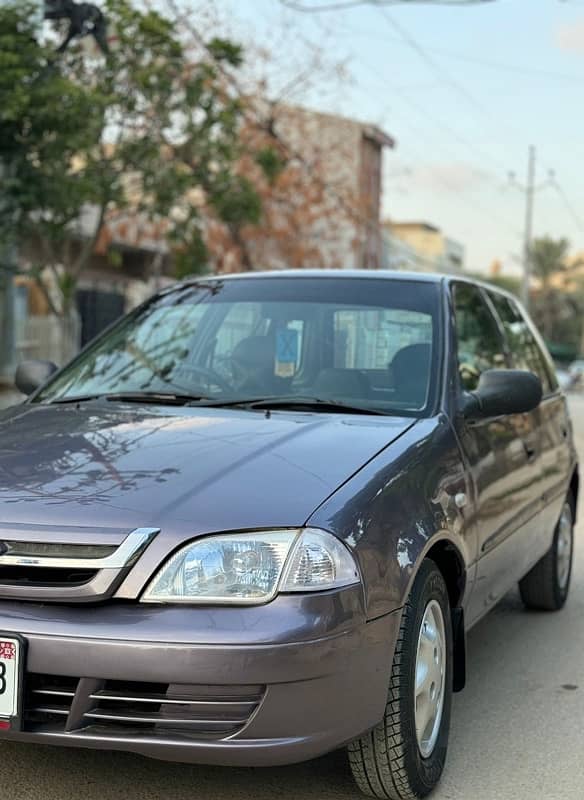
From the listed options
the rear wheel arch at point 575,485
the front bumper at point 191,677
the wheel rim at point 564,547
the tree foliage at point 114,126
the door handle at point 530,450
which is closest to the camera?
the front bumper at point 191,677

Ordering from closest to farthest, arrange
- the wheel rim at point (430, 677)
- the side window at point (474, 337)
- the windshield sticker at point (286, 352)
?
the wheel rim at point (430, 677)
the windshield sticker at point (286, 352)
the side window at point (474, 337)

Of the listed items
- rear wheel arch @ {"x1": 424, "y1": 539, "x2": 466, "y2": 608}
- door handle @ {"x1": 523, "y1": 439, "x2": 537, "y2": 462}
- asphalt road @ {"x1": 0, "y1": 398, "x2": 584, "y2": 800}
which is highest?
door handle @ {"x1": 523, "y1": 439, "x2": 537, "y2": 462}

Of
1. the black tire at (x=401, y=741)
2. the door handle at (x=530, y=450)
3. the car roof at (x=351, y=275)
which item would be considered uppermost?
the car roof at (x=351, y=275)

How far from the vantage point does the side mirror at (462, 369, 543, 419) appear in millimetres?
3975

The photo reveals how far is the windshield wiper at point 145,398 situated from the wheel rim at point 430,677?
118cm

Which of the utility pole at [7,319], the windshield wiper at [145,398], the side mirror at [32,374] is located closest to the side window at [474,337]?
the windshield wiper at [145,398]

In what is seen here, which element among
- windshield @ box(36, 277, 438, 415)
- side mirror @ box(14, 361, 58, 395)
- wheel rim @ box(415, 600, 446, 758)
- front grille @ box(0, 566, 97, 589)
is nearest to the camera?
front grille @ box(0, 566, 97, 589)

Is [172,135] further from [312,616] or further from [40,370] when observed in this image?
[312,616]

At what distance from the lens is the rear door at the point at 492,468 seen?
3908mm

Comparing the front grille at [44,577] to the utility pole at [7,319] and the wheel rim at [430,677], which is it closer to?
the wheel rim at [430,677]

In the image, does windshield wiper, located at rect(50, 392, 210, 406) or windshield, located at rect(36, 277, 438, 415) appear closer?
windshield wiper, located at rect(50, 392, 210, 406)

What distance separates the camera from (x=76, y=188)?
11.3 m

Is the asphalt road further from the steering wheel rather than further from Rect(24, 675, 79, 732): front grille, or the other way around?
the steering wheel

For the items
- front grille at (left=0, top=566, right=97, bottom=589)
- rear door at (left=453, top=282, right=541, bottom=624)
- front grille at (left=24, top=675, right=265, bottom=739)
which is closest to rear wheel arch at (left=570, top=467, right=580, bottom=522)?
rear door at (left=453, top=282, right=541, bottom=624)
